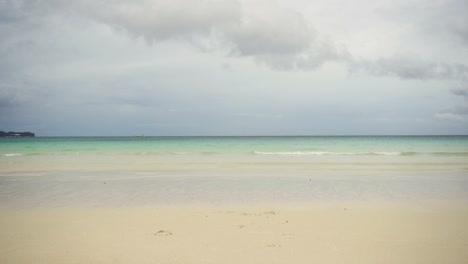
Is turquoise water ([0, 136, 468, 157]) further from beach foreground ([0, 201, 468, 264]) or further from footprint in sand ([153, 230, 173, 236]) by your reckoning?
footprint in sand ([153, 230, 173, 236])

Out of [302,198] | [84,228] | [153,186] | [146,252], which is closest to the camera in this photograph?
[146,252]

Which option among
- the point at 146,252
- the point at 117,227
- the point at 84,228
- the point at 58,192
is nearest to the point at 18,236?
the point at 84,228

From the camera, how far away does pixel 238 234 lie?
588 cm

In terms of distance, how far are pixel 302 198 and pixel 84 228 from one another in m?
5.79

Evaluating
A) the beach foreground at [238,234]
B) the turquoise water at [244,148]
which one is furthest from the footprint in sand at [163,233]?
the turquoise water at [244,148]

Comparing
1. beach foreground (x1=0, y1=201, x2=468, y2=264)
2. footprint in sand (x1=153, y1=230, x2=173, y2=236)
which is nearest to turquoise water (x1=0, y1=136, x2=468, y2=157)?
beach foreground (x1=0, y1=201, x2=468, y2=264)

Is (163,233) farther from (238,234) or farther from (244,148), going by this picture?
(244,148)

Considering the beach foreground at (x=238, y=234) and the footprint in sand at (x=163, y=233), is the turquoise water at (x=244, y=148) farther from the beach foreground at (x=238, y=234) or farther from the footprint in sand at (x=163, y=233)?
the footprint in sand at (x=163, y=233)

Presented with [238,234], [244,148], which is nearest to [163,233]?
[238,234]

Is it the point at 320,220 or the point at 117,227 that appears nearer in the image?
the point at 117,227

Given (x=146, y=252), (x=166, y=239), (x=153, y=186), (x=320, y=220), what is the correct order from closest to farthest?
(x=146, y=252), (x=166, y=239), (x=320, y=220), (x=153, y=186)

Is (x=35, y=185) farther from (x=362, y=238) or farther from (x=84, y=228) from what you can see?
(x=362, y=238)

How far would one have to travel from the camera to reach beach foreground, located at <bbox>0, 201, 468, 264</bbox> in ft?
16.0

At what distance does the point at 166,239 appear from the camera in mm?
5625
